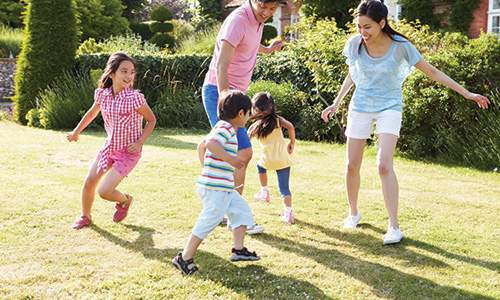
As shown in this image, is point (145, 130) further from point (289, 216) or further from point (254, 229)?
point (289, 216)

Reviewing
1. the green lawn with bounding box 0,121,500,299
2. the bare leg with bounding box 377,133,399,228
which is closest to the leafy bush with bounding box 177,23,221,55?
the green lawn with bounding box 0,121,500,299

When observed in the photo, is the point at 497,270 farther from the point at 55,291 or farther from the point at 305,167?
the point at 305,167

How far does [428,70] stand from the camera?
4.51 metres

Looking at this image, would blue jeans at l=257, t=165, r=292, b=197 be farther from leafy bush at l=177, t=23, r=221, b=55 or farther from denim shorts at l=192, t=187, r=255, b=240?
leafy bush at l=177, t=23, r=221, b=55

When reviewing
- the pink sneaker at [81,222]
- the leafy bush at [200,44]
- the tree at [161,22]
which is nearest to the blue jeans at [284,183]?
the pink sneaker at [81,222]

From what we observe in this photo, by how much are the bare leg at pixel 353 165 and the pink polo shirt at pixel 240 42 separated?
37.7 inches

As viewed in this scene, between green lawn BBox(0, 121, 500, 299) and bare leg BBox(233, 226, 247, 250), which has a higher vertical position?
bare leg BBox(233, 226, 247, 250)

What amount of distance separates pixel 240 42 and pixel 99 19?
74.2 ft

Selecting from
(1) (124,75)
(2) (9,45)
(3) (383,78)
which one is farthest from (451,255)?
(2) (9,45)

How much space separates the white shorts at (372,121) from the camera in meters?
4.52

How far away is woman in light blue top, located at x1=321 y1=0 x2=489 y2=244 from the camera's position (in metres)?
4.45

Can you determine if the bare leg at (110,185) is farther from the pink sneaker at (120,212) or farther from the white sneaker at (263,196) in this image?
the white sneaker at (263,196)

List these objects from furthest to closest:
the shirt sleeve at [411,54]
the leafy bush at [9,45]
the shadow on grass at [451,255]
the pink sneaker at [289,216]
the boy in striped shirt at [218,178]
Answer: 1. the leafy bush at [9,45]
2. the pink sneaker at [289,216]
3. the shirt sleeve at [411,54]
4. the shadow on grass at [451,255]
5. the boy in striped shirt at [218,178]

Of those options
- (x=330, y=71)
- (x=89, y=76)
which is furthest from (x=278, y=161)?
(x=89, y=76)
